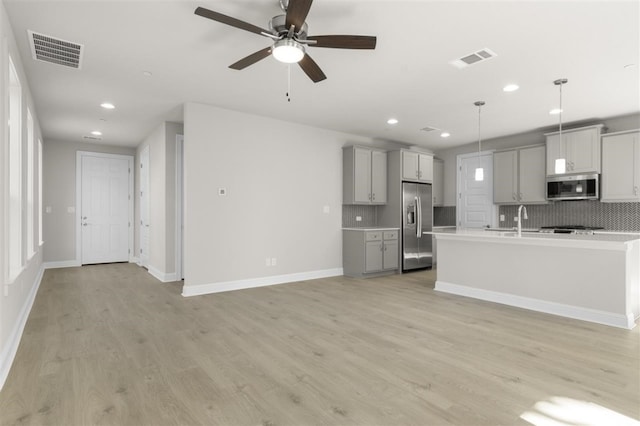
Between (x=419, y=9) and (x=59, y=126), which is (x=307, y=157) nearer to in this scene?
(x=419, y=9)

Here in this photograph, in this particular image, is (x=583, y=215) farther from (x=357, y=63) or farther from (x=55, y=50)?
(x=55, y=50)

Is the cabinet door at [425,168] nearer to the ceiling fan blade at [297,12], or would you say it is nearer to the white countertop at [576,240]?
the white countertop at [576,240]

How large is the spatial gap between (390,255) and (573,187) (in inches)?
129

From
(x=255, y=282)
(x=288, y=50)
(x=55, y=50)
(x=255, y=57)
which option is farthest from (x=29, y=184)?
(x=288, y=50)

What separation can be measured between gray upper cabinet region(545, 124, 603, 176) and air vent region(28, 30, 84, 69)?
21.5 feet

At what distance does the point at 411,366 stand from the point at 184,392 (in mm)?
1595

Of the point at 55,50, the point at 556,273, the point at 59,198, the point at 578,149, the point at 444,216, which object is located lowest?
the point at 556,273

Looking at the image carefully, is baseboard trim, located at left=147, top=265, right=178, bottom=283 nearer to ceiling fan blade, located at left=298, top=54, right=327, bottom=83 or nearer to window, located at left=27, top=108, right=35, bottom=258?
window, located at left=27, top=108, right=35, bottom=258

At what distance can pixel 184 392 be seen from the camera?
85.5 inches

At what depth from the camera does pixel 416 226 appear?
6.86 m

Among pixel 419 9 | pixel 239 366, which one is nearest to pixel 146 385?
pixel 239 366

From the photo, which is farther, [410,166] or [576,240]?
[410,166]

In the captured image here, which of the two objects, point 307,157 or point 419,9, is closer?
point 419,9

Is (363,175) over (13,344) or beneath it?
over
